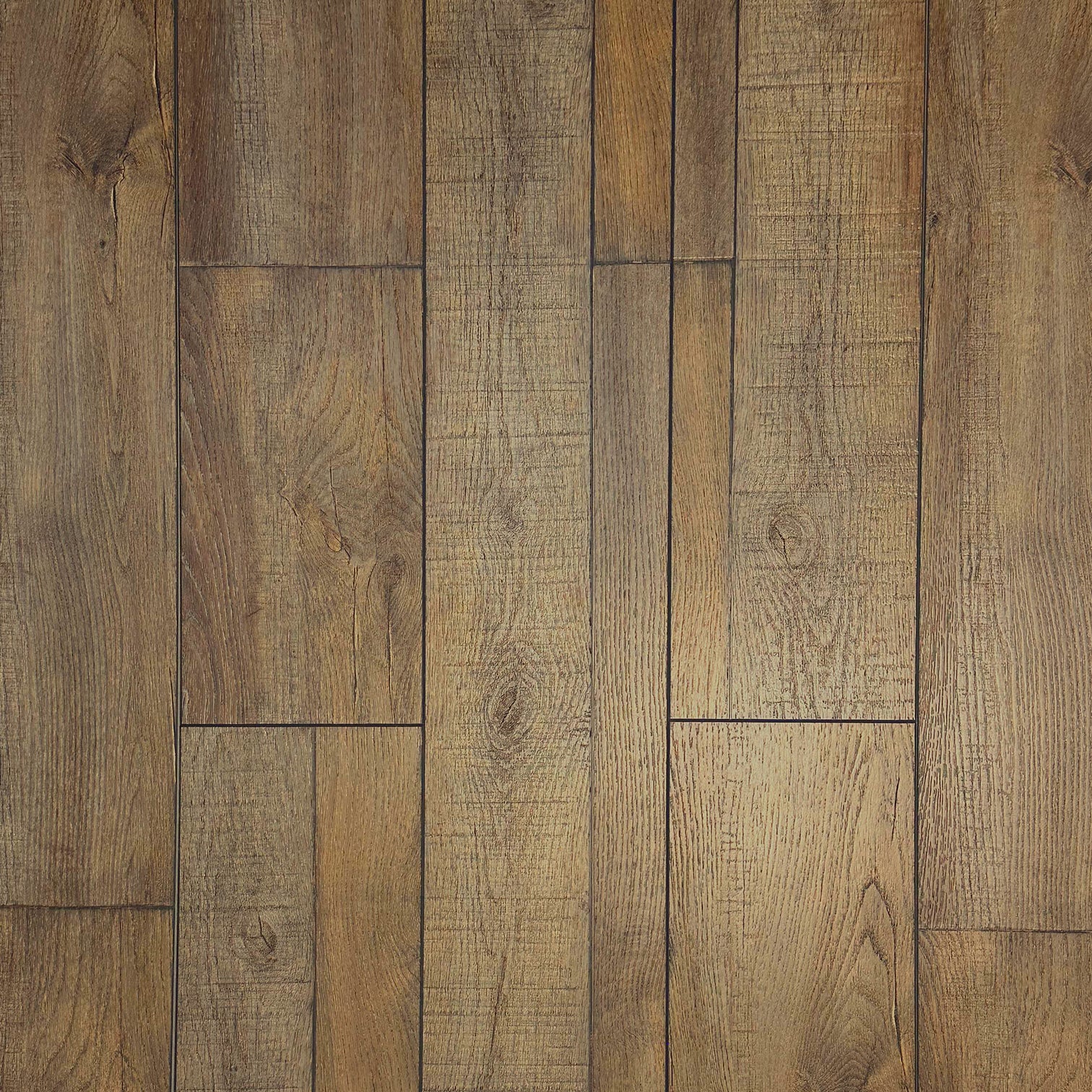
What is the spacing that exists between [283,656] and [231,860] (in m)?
0.20

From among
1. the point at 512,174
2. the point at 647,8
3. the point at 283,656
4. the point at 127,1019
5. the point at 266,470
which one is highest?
the point at 647,8


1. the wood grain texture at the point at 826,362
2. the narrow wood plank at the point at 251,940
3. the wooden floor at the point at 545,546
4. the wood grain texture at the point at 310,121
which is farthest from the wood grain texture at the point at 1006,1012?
the wood grain texture at the point at 310,121

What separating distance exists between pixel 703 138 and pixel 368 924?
80cm

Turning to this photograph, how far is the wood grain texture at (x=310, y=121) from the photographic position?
93 centimetres

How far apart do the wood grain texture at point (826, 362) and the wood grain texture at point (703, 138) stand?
0.05 ft

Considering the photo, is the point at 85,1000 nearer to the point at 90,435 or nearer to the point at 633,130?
the point at 90,435

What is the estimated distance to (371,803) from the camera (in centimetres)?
94

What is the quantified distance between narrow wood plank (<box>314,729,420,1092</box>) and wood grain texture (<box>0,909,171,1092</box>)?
0.15 meters

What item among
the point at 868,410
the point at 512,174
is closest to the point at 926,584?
the point at 868,410

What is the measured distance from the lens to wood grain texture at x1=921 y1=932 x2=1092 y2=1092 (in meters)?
0.92

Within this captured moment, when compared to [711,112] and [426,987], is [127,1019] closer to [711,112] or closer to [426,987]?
[426,987]

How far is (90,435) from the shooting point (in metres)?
0.94

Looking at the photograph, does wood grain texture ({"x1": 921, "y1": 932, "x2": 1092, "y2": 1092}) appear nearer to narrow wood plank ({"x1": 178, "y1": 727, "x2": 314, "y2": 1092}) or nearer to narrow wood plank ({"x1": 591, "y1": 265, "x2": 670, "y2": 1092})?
narrow wood plank ({"x1": 591, "y1": 265, "x2": 670, "y2": 1092})

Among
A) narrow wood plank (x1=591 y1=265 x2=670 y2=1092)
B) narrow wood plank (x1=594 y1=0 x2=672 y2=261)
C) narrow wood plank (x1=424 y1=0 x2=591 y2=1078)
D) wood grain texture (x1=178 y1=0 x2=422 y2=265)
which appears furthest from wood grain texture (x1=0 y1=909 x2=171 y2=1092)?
narrow wood plank (x1=594 y1=0 x2=672 y2=261)
